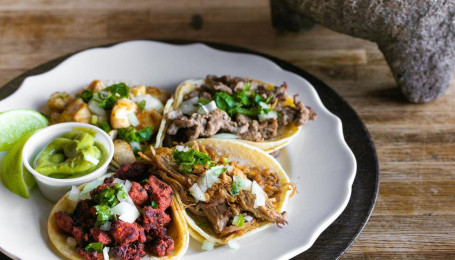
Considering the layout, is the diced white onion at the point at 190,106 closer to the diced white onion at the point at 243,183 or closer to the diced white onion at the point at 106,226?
the diced white onion at the point at 243,183

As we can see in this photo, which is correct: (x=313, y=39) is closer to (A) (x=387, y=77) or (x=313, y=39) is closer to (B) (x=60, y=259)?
(A) (x=387, y=77)

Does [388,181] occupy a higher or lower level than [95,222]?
lower

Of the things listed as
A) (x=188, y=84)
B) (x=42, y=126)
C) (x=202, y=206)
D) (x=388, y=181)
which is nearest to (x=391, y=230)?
(x=388, y=181)

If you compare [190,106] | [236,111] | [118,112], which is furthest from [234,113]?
[118,112]

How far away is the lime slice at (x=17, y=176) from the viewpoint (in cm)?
379

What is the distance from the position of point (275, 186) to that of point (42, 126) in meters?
1.87

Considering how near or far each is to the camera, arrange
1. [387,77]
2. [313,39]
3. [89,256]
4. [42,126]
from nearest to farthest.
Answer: [89,256]
[42,126]
[387,77]
[313,39]

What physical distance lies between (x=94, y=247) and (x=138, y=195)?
41cm

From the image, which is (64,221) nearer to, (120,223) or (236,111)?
(120,223)

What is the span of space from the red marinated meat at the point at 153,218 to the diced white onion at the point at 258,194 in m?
0.58

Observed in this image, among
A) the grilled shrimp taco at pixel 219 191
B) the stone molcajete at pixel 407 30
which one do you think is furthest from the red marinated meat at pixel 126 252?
the stone molcajete at pixel 407 30

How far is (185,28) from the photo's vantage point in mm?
6125

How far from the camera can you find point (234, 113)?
4332mm

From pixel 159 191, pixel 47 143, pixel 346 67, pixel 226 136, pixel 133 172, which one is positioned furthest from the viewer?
pixel 346 67
